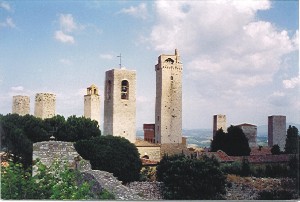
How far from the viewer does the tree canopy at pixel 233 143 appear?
2514cm

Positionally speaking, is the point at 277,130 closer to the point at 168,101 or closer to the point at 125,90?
the point at 168,101

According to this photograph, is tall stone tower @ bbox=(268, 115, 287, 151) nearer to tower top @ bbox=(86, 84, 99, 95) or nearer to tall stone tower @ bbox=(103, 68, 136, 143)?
tall stone tower @ bbox=(103, 68, 136, 143)

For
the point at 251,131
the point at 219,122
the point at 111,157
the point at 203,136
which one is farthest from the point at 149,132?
the point at 111,157

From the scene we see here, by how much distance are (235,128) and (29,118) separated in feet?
40.3

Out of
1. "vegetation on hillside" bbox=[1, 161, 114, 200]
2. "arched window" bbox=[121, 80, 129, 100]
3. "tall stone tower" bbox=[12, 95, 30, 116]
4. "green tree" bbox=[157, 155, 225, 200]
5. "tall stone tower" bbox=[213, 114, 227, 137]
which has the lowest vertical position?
"green tree" bbox=[157, 155, 225, 200]

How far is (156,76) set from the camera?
1261 inches

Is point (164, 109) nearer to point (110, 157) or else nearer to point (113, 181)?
point (110, 157)

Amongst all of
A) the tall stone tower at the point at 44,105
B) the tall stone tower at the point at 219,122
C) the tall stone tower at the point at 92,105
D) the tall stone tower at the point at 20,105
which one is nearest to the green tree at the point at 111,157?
the tall stone tower at the point at 20,105

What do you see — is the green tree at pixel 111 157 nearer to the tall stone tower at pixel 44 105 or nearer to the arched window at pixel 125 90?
the tall stone tower at pixel 44 105

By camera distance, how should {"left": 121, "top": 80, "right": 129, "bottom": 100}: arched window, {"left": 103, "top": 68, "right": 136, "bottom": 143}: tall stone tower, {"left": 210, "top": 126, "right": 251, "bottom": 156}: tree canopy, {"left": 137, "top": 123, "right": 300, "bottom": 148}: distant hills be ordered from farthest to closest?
{"left": 137, "top": 123, "right": 300, "bottom": 148}: distant hills → {"left": 121, "top": 80, "right": 129, "bottom": 100}: arched window → {"left": 103, "top": 68, "right": 136, "bottom": 143}: tall stone tower → {"left": 210, "top": 126, "right": 251, "bottom": 156}: tree canopy

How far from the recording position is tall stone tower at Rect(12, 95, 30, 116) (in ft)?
82.0

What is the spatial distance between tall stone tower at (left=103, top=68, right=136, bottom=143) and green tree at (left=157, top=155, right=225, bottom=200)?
15315 mm

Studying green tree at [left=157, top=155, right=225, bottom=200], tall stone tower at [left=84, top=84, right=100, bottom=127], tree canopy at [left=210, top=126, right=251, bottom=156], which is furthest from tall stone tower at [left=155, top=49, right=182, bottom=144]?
green tree at [left=157, top=155, right=225, bottom=200]

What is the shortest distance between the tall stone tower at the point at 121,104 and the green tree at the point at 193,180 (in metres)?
15.3
